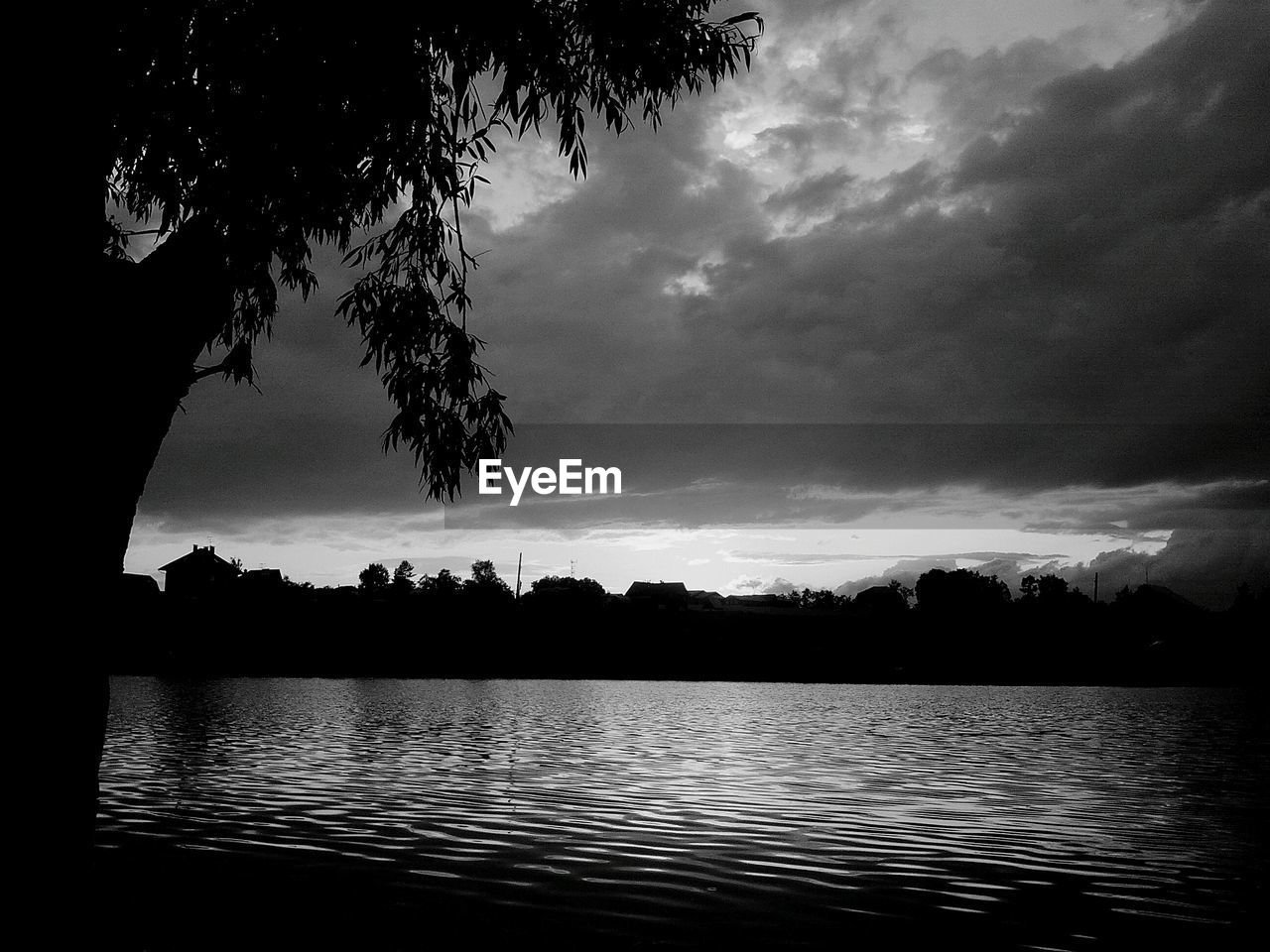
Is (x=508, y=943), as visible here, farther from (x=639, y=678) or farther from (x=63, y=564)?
(x=639, y=678)

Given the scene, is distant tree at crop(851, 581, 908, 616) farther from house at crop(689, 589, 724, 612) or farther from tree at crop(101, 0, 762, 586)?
tree at crop(101, 0, 762, 586)

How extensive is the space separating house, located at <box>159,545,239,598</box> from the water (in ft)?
330

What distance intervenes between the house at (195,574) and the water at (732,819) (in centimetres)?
10059

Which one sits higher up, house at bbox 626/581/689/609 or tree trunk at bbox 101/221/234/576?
house at bbox 626/581/689/609

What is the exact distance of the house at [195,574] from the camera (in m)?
123

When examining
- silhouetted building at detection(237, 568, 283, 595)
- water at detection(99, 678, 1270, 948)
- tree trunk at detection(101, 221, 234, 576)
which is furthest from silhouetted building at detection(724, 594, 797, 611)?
tree trunk at detection(101, 221, 234, 576)

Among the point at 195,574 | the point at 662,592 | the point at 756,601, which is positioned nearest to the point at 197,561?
the point at 195,574

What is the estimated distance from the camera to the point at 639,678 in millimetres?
81125

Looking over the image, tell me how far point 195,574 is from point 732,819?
402 feet

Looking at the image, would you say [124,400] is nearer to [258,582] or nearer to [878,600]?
[258,582]

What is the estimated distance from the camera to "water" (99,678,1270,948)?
27.7 ft

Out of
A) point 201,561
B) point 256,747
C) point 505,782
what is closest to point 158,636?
point 201,561

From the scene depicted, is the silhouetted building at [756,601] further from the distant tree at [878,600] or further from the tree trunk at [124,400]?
the tree trunk at [124,400]

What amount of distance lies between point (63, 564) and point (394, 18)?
13.8ft
